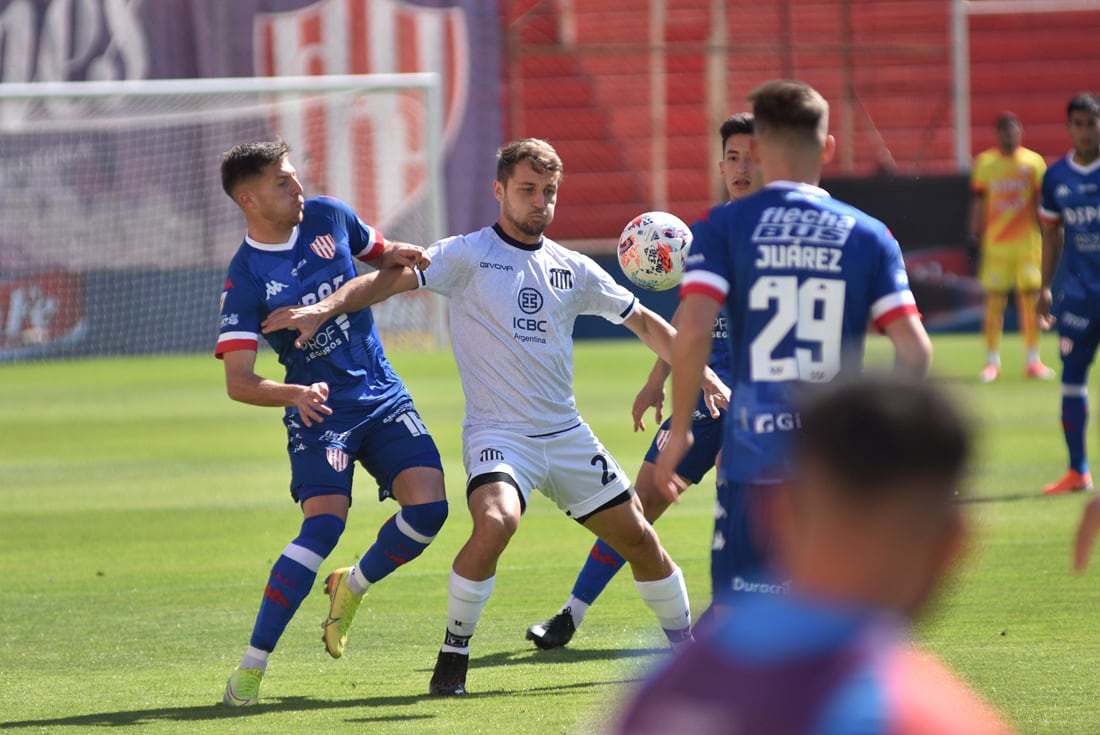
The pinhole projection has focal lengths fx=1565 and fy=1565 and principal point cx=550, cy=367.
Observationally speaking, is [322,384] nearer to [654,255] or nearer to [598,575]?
[654,255]

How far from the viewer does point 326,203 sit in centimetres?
699

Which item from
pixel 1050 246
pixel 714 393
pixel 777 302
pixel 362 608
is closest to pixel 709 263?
pixel 777 302

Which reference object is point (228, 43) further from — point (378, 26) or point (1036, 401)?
point (1036, 401)

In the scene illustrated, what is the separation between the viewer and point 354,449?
6.72 metres

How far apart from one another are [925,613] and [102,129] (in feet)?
87.4

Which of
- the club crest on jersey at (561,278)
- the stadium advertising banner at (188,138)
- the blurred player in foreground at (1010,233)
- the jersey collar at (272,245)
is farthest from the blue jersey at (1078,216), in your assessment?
the stadium advertising banner at (188,138)

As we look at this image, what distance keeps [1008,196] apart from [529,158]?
1486 centimetres

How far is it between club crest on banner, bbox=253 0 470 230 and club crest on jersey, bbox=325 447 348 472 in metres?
20.7

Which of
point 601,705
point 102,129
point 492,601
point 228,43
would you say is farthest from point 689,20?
point 601,705

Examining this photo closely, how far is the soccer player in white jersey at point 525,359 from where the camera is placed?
21.0ft

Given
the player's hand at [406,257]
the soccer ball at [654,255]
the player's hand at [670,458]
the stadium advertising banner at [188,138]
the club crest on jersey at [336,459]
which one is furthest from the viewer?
the stadium advertising banner at [188,138]

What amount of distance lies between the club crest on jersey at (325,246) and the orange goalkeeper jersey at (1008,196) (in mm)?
14722

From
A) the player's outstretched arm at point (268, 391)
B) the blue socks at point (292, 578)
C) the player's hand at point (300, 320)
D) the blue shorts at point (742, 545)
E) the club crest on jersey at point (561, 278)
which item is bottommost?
the blue socks at point (292, 578)

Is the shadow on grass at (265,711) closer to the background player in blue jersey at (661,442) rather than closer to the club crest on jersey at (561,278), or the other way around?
the background player in blue jersey at (661,442)
